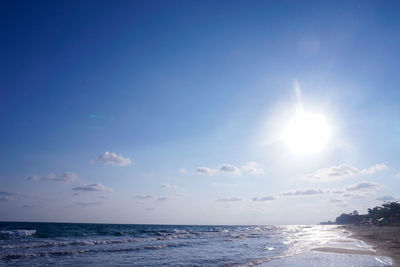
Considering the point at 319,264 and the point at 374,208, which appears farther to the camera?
the point at 374,208

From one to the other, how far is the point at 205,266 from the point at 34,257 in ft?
45.6

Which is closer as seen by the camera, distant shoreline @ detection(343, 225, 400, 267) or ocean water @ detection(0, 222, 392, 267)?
ocean water @ detection(0, 222, 392, 267)

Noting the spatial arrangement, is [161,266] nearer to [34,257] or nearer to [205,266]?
[205,266]

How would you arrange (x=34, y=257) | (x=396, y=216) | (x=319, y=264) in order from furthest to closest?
(x=396, y=216) < (x=34, y=257) < (x=319, y=264)

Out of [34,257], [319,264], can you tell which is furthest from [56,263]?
[319,264]

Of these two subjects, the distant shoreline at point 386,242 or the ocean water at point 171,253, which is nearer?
the ocean water at point 171,253

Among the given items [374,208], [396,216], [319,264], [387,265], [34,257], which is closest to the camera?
[387,265]

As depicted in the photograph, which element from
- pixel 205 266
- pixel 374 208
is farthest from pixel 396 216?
pixel 205 266

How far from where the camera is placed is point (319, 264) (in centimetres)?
1825

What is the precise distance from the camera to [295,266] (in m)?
A: 17.6

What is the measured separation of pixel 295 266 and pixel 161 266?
903 centimetres

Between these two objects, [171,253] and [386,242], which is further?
[386,242]

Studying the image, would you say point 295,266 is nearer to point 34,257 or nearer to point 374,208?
point 34,257

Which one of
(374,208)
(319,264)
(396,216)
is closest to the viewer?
(319,264)
